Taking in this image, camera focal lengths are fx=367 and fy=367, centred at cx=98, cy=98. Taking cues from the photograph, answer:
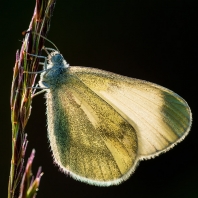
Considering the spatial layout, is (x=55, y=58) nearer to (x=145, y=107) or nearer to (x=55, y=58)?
(x=55, y=58)

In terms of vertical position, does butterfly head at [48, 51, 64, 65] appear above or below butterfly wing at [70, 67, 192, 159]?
above

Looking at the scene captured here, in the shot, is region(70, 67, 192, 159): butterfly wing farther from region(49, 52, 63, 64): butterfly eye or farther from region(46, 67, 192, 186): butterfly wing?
region(49, 52, 63, 64): butterfly eye

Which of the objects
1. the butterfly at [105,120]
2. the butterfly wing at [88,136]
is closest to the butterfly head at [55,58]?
the butterfly at [105,120]

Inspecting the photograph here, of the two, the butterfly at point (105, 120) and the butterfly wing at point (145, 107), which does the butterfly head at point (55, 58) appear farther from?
the butterfly wing at point (145, 107)

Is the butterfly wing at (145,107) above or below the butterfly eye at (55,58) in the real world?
below

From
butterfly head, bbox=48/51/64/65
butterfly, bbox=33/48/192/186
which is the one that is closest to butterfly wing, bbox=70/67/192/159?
butterfly, bbox=33/48/192/186

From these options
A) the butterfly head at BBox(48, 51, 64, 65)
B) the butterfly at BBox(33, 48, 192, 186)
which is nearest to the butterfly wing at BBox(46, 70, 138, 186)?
the butterfly at BBox(33, 48, 192, 186)

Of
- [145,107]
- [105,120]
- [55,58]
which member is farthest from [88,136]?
[55,58]

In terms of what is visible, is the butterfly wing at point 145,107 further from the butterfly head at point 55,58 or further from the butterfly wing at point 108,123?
the butterfly head at point 55,58
